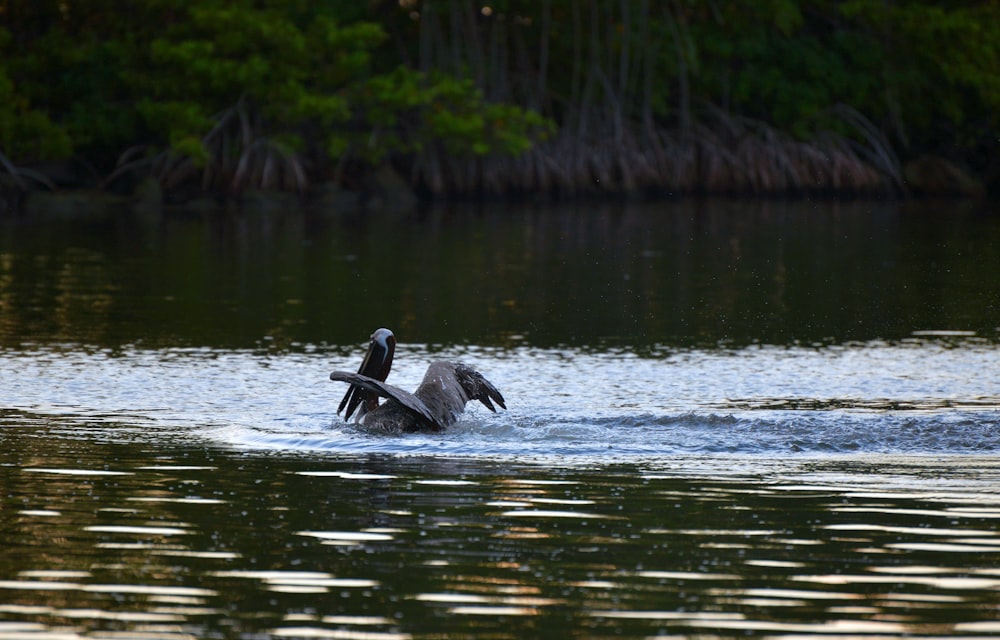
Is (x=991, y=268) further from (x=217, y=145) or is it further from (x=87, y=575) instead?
(x=217, y=145)

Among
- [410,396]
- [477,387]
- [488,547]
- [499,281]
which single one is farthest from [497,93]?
[488,547]

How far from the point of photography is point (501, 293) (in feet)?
70.9

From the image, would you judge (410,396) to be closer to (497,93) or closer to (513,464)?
(513,464)

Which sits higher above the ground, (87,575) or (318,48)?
(318,48)

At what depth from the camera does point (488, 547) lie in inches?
317

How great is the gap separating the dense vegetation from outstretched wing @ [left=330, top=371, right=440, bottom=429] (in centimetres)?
3139

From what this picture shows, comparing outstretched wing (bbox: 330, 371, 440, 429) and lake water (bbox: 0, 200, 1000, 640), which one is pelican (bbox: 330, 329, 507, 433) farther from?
lake water (bbox: 0, 200, 1000, 640)

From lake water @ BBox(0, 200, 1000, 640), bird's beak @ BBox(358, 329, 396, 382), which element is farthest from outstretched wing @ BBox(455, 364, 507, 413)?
bird's beak @ BBox(358, 329, 396, 382)

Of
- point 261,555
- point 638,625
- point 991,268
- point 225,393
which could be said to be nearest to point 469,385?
point 225,393

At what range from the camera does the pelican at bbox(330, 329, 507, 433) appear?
36.8 ft

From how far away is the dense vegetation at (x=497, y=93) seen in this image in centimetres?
4372

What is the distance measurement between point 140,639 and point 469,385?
18.6 feet

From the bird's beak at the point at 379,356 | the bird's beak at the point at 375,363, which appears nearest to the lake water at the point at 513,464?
the bird's beak at the point at 375,363

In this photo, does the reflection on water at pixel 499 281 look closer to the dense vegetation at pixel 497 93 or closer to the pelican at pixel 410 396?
the pelican at pixel 410 396
